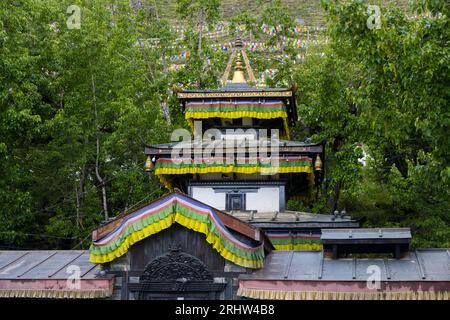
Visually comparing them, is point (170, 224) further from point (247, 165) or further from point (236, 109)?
point (236, 109)

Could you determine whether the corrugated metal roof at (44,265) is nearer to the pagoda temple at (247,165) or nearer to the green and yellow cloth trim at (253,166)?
the pagoda temple at (247,165)

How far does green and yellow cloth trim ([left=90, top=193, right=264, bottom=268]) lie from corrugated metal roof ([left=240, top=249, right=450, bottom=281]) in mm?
604

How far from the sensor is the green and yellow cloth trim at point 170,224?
642 inches

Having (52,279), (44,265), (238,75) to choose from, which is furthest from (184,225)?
(238,75)

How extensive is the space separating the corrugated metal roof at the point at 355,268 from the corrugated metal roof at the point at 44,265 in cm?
409

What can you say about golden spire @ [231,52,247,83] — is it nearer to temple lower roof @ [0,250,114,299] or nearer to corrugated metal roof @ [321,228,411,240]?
temple lower roof @ [0,250,114,299]

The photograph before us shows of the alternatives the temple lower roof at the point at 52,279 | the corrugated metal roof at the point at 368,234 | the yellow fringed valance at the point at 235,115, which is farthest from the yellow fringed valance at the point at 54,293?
the yellow fringed valance at the point at 235,115

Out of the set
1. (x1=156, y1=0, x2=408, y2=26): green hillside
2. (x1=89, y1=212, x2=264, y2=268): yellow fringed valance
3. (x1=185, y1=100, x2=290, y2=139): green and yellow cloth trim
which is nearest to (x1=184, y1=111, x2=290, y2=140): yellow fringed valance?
(x1=185, y1=100, x2=290, y2=139): green and yellow cloth trim

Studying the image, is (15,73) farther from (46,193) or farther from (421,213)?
(421,213)

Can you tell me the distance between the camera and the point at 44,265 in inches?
715

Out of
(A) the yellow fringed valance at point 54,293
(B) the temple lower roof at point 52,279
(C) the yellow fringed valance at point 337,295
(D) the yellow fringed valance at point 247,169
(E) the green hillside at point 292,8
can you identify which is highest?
(E) the green hillside at point 292,8

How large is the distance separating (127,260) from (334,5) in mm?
7992

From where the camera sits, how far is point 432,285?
1513cm
